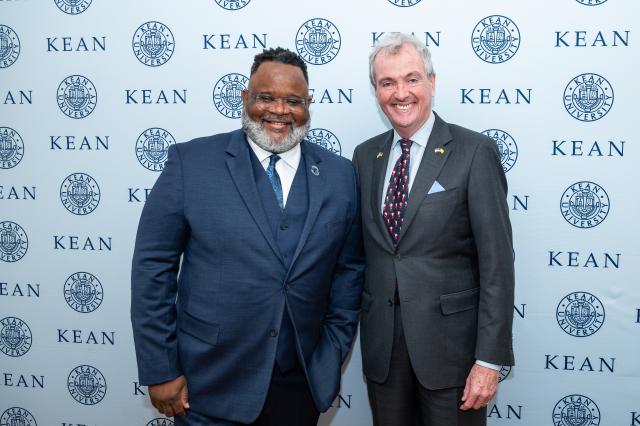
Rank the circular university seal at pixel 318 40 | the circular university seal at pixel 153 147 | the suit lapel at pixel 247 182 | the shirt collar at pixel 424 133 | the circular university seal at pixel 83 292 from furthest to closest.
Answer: the circular university seal at pixel 83 292
the circular university seal at pixel 153 147
the circular university seal at pixel 318 40
the shirt collar at pixel 424 133
the suit lapel at pixel 247 182

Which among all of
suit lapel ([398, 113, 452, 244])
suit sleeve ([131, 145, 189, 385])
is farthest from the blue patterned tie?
suit lapel ([398, 113, 452, 244])

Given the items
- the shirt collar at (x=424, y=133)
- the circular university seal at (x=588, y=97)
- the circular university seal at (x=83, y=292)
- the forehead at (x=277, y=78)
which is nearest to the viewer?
the forehead at (x=277, y=78)

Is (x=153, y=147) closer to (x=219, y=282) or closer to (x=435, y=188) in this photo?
(x=219, y=282)

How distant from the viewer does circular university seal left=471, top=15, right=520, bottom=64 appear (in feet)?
6.92

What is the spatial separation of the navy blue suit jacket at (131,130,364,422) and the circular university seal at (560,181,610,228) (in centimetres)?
111

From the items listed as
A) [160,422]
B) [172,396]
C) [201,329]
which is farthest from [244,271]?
[160,422]

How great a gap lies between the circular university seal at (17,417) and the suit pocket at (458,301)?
7.17ft

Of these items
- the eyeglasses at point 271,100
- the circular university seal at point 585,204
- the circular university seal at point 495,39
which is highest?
the circular university seal at point 495,39

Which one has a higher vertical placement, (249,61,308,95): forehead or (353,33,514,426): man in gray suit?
(249,61,308,95): forehead

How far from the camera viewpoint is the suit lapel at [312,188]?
1.57m

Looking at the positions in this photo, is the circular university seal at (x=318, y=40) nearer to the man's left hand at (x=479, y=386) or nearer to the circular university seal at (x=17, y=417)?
the man's left hand at (x=479, y=386)

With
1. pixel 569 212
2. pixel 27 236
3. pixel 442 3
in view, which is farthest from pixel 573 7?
pixel 27 236

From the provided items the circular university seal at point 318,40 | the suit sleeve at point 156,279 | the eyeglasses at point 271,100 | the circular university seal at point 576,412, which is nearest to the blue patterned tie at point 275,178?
the eyeglasses at point 271,100

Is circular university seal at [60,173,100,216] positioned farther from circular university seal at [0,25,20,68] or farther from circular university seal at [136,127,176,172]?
circular university seal at [0,25,20,68]
